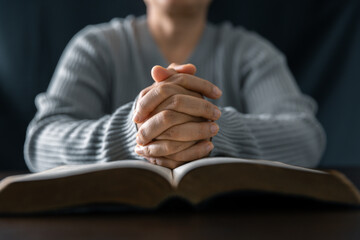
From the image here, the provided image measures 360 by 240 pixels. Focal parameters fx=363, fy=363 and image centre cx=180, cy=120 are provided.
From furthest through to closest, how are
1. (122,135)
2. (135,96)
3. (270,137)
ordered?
(135,96) < (270,137) < (122,135)

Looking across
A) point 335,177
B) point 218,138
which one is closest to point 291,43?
point 218,138

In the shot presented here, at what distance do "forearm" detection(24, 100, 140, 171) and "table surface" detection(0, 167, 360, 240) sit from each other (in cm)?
18

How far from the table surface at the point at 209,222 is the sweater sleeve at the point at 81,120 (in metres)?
0.19

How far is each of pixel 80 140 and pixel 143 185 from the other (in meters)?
0.33

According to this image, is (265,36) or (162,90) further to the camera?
(265,36)

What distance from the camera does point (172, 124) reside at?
447 millimetres

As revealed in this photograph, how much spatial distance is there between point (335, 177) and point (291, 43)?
38.7 inches

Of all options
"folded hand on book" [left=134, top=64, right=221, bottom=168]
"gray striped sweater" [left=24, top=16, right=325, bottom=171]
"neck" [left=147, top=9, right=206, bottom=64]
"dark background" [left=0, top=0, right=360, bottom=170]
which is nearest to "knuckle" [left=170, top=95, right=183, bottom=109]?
"folded hand on book" [left=134, top=64, right=221, bottom=168]

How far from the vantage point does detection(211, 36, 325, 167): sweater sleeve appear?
0.58 metres

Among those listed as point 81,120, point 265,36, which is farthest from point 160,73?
point 265,36

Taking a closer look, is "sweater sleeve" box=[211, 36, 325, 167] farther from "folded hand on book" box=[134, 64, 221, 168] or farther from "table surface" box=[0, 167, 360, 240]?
"table surface" box=[0, 167, 360, 240]

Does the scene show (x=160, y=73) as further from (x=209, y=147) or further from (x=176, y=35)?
(x=176, y=35)

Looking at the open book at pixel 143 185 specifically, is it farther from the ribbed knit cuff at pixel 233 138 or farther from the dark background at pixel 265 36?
the dark background at pixel 265 36

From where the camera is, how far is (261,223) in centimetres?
30
